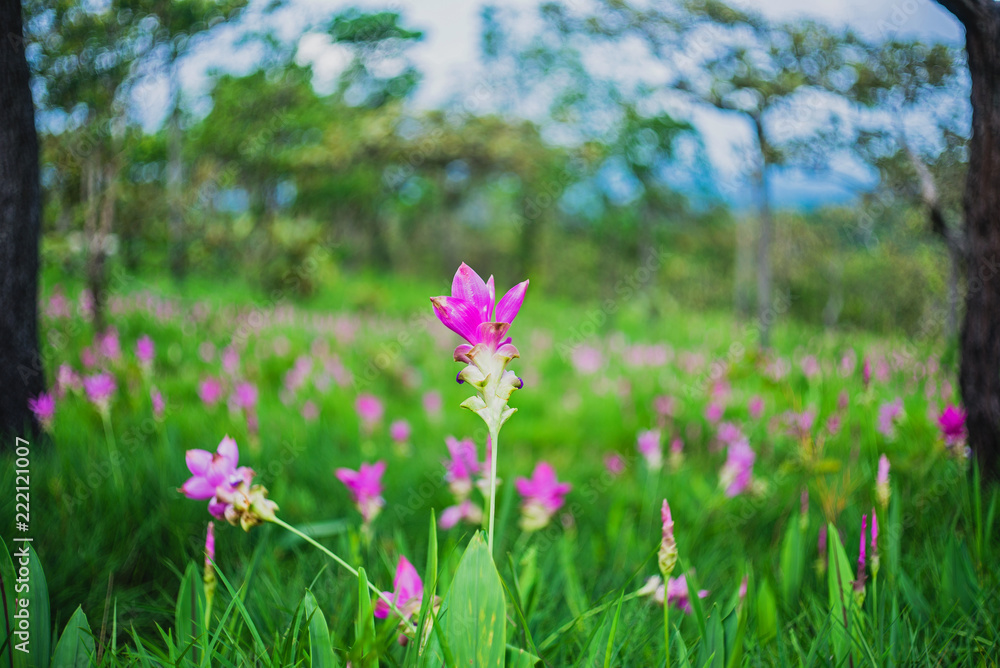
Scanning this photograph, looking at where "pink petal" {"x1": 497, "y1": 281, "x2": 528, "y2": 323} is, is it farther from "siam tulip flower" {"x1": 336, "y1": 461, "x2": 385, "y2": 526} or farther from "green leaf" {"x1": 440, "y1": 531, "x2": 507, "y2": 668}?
"siam tulip flower" {"x1": 336, "y1": 461, "x2": 385, "y2": 526}

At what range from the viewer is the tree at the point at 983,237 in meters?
1.80

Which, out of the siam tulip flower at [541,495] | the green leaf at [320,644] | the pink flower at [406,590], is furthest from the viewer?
the siam tulip flower at [541,495]

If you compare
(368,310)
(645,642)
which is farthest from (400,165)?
(645,642)

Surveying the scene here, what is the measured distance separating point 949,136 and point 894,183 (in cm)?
147

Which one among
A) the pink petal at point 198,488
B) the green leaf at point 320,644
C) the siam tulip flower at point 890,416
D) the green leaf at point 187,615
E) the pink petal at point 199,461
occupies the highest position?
the pink petal at point 199,461

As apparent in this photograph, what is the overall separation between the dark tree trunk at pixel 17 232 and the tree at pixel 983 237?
9.64 feet

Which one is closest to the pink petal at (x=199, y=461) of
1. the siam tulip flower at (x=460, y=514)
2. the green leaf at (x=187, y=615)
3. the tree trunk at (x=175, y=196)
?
the green leaf at (x=187, y=615)

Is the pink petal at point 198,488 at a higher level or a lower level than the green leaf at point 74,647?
higher

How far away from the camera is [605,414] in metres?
3.98

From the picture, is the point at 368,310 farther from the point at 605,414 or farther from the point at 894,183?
the point at 894,183

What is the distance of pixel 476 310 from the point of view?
2.81 feet

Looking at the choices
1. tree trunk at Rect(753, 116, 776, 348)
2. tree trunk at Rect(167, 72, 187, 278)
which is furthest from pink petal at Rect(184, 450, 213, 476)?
tree trunk at Rect(753, 116, 776, 348)

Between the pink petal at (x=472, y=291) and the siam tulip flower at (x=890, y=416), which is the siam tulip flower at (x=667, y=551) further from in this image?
the siam tulip flower at (x=890, y=416)

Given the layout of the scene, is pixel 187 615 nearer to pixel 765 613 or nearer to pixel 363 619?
pixel 363 619
